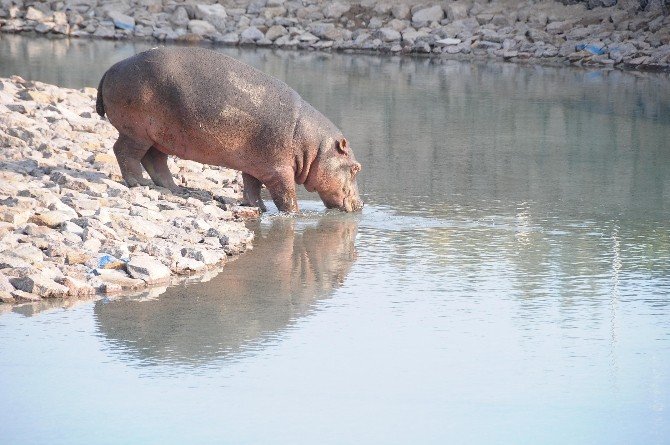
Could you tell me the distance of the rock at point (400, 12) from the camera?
95.5ft

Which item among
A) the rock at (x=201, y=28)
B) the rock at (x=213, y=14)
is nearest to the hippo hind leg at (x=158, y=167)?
the rock at (x=201, y=28)

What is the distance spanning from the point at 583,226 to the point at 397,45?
17463 mm

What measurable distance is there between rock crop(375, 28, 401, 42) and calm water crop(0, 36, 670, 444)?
49.1 feet

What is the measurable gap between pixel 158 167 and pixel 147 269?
2.46m

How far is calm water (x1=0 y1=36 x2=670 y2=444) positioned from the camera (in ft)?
19.1

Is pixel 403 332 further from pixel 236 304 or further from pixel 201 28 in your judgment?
pixel 201 28

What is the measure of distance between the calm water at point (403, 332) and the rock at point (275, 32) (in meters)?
15.5

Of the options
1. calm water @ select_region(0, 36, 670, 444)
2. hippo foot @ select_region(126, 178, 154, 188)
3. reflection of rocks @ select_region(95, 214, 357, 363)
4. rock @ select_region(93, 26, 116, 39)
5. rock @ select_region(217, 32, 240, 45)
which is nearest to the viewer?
calm water @ select_region(0, 36, 670, 444)

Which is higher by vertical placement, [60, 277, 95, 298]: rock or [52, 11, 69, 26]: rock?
[52, 11, 69, 26]: rock

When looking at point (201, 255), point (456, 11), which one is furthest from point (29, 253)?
point (456, 11)

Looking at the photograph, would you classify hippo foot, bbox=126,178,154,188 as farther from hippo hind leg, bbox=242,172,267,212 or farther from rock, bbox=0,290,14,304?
rock, bbox=0,290,14,304

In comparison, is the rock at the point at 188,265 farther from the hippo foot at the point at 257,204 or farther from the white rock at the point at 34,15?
the white rock at the point at 34,15

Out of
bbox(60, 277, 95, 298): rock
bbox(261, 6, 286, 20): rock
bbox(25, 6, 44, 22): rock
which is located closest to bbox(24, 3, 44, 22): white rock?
bbox(25, 6, 44, 22): rock

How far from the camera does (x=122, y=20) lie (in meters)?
28.7
